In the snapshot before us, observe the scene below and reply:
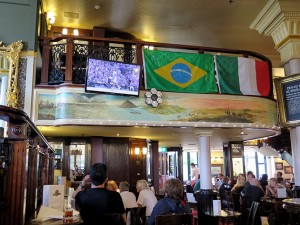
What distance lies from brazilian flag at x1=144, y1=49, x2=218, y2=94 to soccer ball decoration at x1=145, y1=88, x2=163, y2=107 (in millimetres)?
120

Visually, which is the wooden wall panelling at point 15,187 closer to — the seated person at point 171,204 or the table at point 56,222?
the table at point 56,222

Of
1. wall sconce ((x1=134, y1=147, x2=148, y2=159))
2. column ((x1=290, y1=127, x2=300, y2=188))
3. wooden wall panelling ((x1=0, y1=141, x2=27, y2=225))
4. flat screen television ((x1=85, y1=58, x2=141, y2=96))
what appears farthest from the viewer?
wall sconce ((x1=134, y1=147, x2=148, y2=159))

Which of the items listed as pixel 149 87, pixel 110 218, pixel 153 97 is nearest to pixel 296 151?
pixel 153 97

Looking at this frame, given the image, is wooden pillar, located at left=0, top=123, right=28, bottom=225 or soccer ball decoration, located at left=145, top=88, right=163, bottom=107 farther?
soccer ball decoration, located at left=145, top=88, right=163, bottom=107

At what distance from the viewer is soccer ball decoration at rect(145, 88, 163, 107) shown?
765 cm

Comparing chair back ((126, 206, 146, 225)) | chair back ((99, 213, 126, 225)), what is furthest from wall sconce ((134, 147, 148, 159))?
chair back ((99, 213, 126, 225))

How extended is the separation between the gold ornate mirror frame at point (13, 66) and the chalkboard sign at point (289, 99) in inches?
249

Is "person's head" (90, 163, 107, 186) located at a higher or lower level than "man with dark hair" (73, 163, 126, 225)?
higher

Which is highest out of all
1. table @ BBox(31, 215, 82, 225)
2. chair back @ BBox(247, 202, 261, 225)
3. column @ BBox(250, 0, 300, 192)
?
column @ BBox(250, 0, 300, 192)

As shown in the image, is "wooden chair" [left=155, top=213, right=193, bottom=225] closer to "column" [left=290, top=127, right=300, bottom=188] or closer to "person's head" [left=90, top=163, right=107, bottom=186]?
"person's head" [left=90, top=163, right=107, bottom=186]

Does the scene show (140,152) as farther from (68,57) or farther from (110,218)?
(110,218)

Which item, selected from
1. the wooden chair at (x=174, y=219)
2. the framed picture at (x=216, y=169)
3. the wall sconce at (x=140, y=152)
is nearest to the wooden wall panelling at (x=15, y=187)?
the wooden chair at (x=174, y=219)

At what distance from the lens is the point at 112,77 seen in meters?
7.38

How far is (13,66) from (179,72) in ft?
12.7
